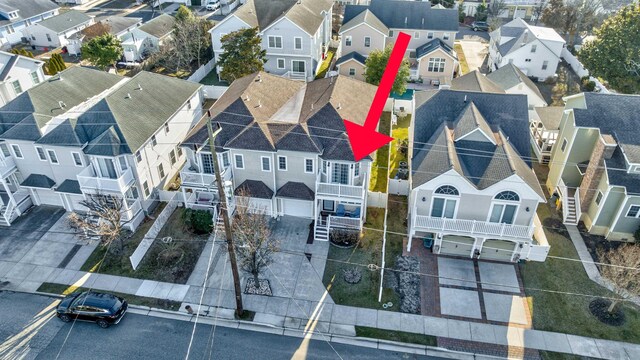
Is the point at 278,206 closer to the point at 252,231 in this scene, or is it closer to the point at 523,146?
the point at 252,231

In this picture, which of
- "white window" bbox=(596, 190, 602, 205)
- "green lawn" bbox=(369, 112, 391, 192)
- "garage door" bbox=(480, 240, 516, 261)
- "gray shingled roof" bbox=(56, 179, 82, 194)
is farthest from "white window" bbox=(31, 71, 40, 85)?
"white window" bbox=(596, 190, 602, 205)

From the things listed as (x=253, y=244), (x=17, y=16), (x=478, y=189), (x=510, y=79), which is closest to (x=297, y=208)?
(x=253, y=244)

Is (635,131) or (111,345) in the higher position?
(635,131)

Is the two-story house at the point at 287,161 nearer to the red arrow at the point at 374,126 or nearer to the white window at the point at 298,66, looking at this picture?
the red arrow at the point at 374,126

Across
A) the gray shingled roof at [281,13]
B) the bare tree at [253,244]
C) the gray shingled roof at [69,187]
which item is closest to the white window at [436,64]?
the gray shingled roof at [281,13]

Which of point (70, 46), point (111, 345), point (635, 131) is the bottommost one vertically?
point (111, 345)

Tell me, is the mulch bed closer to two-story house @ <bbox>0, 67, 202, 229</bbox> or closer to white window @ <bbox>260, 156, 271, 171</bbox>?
white window @ <bbox>260, 156, 271, 171</bbox>

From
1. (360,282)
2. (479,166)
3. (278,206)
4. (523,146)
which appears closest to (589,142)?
(523,146)
